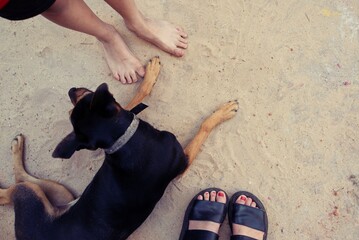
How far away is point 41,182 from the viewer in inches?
120

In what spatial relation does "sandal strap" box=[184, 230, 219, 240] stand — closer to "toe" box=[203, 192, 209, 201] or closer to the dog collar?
"toe" box=[203, 192, 209, 201]

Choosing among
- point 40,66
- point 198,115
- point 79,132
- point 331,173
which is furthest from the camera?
point 40,66

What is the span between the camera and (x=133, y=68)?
3129 mm

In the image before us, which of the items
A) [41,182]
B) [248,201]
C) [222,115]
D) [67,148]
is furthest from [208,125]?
[41,182]

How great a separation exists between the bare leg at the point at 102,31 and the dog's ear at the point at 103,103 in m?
0.52

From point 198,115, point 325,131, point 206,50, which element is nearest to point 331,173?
point 325,131

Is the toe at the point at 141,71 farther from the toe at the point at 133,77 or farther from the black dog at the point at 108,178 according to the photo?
the black dog at the point at 108,178

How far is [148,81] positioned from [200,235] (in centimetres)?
127

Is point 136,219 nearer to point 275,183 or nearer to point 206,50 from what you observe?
point 275,183

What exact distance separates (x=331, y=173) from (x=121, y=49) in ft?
6.21

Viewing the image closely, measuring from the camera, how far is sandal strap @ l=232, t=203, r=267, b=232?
289cm

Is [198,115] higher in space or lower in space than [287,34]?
lower

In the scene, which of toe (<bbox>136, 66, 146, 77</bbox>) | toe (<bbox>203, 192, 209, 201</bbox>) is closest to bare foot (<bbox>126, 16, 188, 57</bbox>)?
toe (<bbox>136, 66, 146, 77</bbox>)

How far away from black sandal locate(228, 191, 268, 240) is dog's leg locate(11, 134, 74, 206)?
1.29 meters
